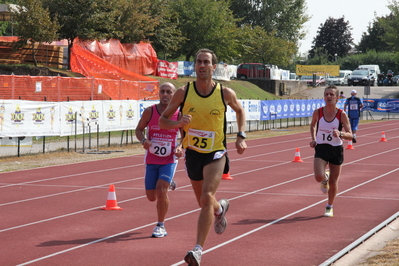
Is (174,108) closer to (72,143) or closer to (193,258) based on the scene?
(193,258)

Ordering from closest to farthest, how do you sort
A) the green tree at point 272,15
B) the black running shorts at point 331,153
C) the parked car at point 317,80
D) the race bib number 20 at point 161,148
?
1. the race bib number 20 at point 161,148
2. the black running shorts at point 331,153
3. the parked car at point 317,80
4. the green tree at point 272,15

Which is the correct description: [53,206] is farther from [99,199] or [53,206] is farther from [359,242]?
[359,242]

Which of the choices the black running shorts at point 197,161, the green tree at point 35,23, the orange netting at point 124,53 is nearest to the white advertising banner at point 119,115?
the orange netting at point 124,53

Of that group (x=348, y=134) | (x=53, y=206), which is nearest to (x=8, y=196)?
(x=53, y=206)

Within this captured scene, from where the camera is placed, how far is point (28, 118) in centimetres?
1925

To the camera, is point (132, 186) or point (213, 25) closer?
point (132, 186)

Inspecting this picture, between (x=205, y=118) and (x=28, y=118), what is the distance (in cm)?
1360

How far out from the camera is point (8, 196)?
40.4 feet

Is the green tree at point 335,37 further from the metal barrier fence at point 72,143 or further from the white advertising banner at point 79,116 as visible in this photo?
the white advertising banner at point 79,116

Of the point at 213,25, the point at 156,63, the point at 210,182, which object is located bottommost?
the point at 210,182

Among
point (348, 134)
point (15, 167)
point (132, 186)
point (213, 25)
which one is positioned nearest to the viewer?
point (348, 134)

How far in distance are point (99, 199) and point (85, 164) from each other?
638 cm

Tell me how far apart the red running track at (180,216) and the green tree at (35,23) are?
59.8 feet

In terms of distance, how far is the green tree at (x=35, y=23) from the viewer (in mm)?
34013
